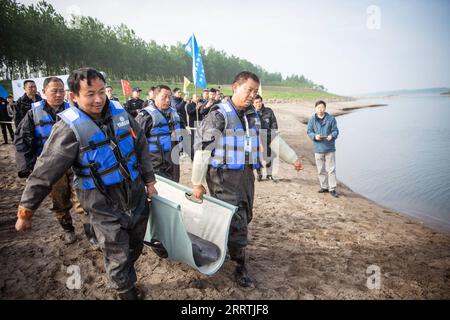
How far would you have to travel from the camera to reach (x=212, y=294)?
3.14 m

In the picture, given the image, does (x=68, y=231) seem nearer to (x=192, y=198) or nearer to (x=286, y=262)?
(x=192, y=198)

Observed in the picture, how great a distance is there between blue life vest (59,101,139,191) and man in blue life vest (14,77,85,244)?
1838 mm

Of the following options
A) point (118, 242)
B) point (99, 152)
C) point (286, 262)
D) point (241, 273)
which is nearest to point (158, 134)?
point (99, 152)

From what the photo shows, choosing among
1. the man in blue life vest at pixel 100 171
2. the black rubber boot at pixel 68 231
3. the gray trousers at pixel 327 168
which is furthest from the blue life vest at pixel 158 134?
the gray trousers at pixel 327 168

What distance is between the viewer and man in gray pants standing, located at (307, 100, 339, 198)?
6977 mm

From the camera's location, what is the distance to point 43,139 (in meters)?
4.12

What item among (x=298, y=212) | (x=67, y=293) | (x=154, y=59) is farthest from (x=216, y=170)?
(x=154, y=59)

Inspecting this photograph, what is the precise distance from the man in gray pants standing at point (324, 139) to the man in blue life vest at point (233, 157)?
434cm

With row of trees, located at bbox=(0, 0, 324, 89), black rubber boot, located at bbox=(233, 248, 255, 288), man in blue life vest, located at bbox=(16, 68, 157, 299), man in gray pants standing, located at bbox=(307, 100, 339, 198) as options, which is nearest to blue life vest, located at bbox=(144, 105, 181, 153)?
man in blue life vest, located at bbox=(16, 68, 157, 299)

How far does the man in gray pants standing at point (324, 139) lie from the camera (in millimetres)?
6977

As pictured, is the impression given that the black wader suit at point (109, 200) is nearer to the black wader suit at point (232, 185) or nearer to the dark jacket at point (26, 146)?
the black wader suit at point (232, 185)

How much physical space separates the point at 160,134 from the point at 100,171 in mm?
2416
